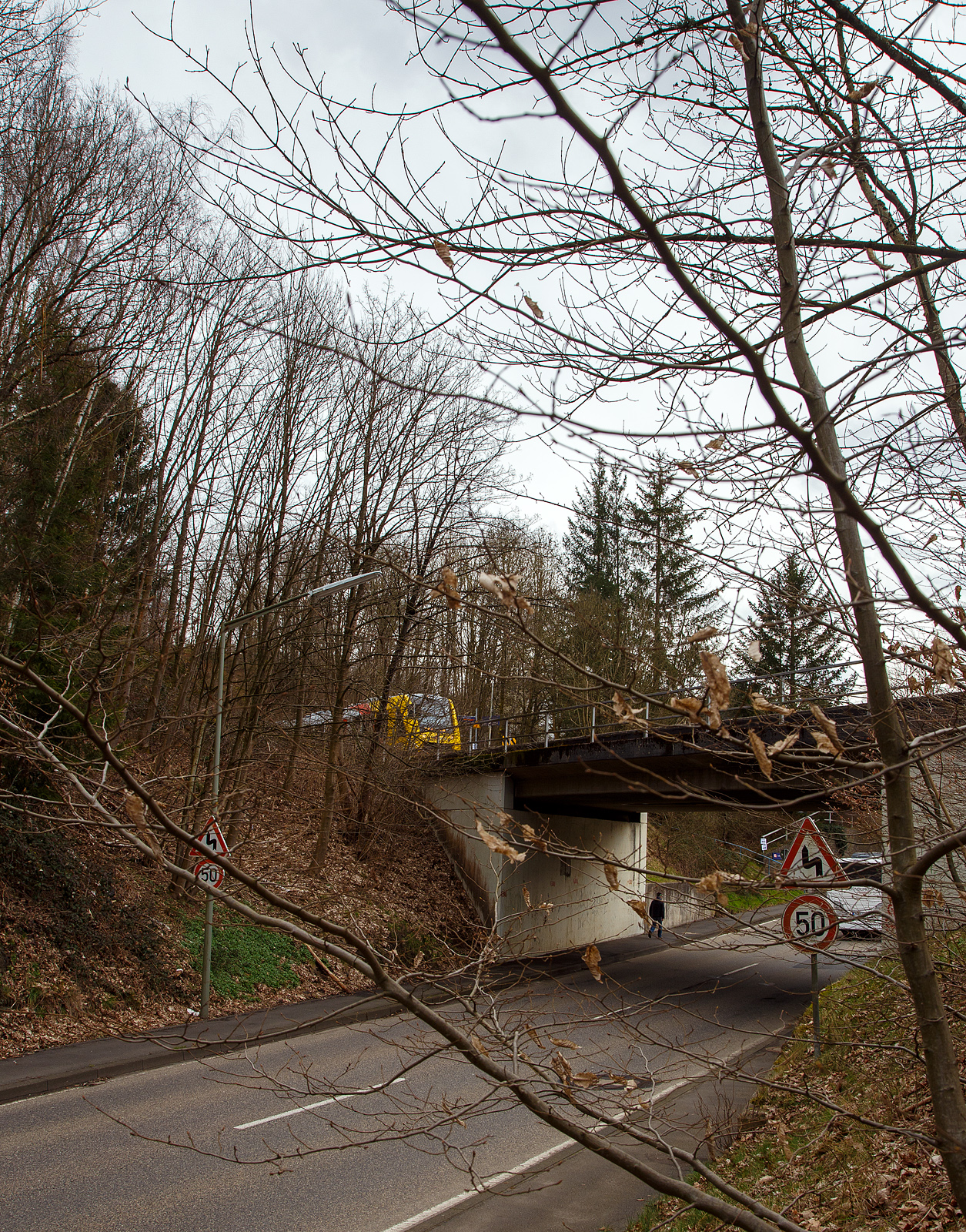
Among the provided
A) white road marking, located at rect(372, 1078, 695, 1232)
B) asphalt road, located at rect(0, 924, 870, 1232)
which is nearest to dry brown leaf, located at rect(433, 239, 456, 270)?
asphalt road, located at rect(0, 924, 870, 1232)

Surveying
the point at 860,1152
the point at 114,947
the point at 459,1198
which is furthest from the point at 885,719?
the point at 114,947

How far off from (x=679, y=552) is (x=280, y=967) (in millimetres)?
16140

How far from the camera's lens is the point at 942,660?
2.54m

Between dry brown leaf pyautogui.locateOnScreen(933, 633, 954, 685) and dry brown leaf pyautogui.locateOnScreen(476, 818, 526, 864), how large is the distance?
4.30 ft

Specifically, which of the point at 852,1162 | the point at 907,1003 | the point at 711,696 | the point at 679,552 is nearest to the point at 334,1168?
the point at 852,1162

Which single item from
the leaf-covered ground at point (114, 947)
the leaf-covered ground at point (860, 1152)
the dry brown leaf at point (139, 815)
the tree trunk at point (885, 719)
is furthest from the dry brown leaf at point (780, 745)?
the leaf-covered ground at point (114, 947)

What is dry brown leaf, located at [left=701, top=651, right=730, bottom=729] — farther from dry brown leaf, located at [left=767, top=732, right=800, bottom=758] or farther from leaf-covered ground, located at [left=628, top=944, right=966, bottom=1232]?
leaf-covered ground, located at [left=628, top=944, right=966, bottom=1232]

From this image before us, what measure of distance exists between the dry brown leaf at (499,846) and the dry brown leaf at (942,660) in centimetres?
131

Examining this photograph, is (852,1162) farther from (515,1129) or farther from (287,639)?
(287,639)

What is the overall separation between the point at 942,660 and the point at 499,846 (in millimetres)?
1420

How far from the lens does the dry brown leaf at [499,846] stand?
1.99 m

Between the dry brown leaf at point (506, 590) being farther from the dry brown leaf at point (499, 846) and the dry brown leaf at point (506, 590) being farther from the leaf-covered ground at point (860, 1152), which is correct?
the leaf-covered ground at point (860, 1152)

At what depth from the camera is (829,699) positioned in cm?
413

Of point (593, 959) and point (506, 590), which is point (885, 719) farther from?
point (506, 590)
